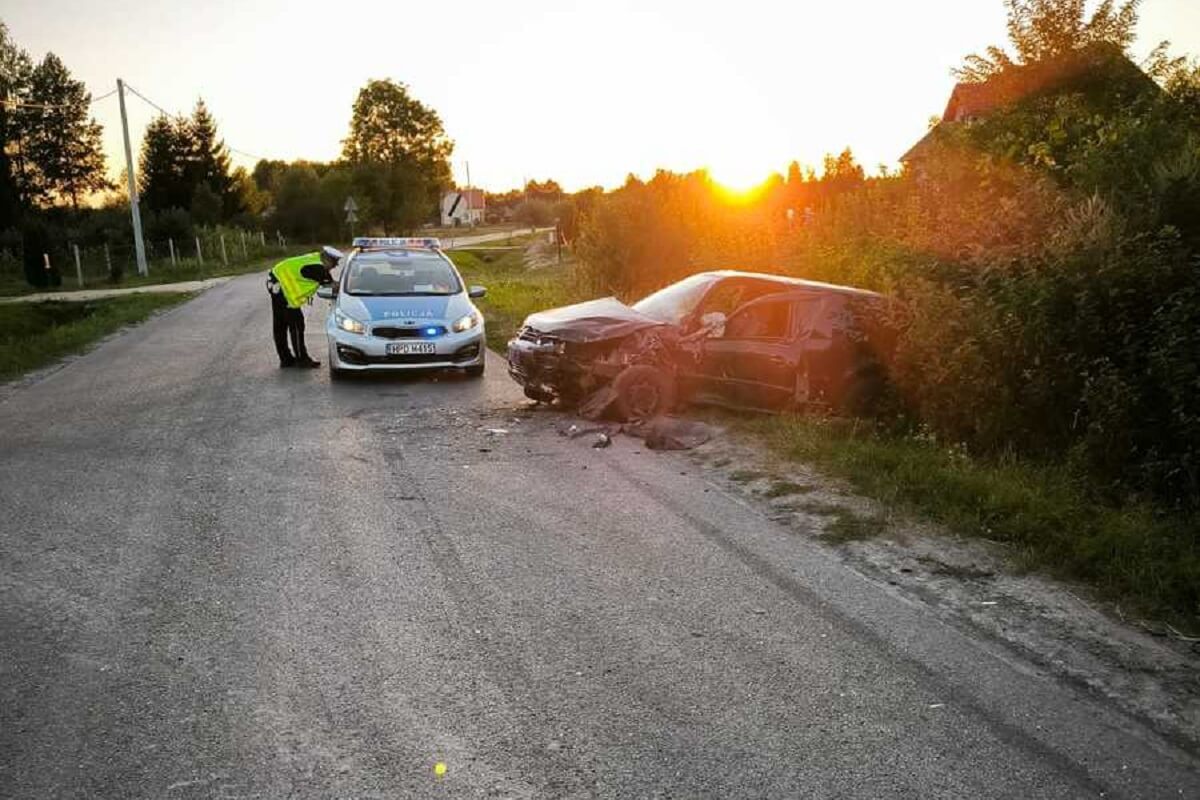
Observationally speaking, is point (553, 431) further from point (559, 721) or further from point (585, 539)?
point (559, 721)

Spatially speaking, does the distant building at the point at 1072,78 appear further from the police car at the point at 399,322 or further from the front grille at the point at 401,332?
the front grille at the point at 401,332

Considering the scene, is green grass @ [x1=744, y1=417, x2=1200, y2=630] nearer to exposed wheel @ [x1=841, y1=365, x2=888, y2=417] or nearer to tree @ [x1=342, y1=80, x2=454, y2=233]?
exposed wheel @ [x1=841, y1=365, x2=888, y2=417]

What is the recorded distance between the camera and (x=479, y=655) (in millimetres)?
4035

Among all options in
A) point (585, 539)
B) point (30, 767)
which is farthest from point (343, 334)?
point (30, 767)

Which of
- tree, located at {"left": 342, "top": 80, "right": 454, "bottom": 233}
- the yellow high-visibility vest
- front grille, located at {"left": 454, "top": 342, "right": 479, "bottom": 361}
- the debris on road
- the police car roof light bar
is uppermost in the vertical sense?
tree, located at {"left": 342, "top": 80, "right": 454, "bottom": 233}

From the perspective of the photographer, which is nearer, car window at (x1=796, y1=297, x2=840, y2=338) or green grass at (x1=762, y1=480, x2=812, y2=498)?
green grass at (x1=762, y1=480, x2=812, y2=498)

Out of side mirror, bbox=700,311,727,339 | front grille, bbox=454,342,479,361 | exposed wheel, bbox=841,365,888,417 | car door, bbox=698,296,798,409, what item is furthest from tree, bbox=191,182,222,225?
exposed wheel, bbox=841,365,888,417

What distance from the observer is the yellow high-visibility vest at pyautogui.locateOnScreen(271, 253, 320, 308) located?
12.3 m

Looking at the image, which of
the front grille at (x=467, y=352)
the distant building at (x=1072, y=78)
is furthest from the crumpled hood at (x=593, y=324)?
the distant building at (x=1072, y=78)

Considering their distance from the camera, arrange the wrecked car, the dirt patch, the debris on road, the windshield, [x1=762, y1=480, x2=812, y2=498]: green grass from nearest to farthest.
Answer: the dirt patch
[x1=762, y1=480, x2=812, y2=498]: green grass
the debris on road
the wrecked car
the windshield

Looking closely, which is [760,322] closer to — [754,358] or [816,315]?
[754,358]

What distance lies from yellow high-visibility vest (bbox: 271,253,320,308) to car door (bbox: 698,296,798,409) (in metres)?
5.91

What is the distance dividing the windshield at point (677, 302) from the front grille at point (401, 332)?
2.82 metres

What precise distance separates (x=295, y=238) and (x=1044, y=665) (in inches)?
2673
